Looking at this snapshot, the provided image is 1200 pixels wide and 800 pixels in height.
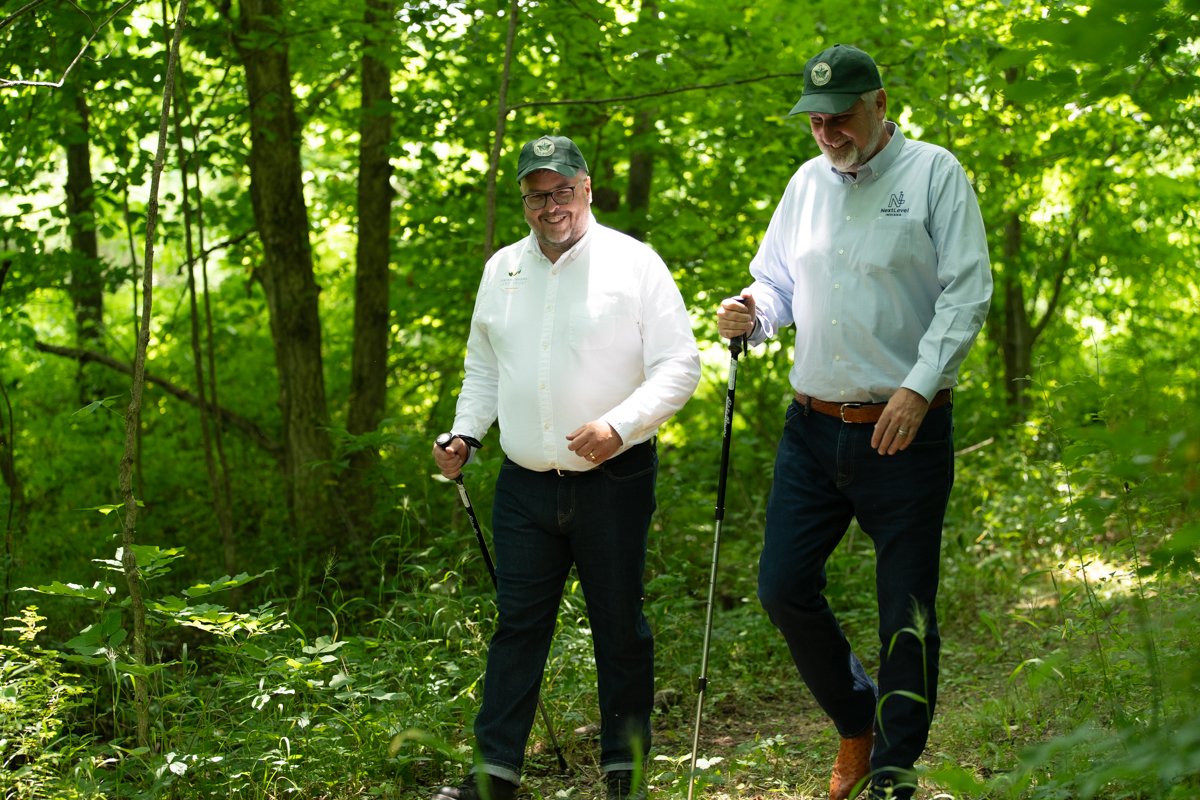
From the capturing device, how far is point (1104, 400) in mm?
3516

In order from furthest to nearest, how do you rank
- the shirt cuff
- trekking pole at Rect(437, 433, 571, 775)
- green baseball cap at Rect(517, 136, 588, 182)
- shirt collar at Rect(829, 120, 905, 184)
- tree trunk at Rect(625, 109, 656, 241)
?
tree trunk at Rect(625, 109, 656, 241)
trekking pole at Rect(437, 433, 571, 775)
green baseball cap at Rect(517, 136, 588, 182)
shirt collar at Rect(829, 120, 905, 184)
the shirt cuff

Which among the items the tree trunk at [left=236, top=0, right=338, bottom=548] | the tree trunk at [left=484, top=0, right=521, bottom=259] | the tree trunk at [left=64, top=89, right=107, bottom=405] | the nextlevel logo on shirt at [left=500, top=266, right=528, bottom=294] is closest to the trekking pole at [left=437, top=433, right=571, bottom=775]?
the nextlevel logo on shirt at [left=500, top=266, right=528, bottom=294]

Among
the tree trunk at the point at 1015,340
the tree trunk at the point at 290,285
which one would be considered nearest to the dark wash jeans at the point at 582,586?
the tree trunk at the point at 290,285

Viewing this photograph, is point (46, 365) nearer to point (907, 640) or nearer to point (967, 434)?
point (967, 434)

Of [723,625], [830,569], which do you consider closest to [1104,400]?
[723,625]

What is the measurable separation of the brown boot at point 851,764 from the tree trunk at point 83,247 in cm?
535

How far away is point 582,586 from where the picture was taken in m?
3.75

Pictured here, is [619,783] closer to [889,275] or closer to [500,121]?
[889,275]

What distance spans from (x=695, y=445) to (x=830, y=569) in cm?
178

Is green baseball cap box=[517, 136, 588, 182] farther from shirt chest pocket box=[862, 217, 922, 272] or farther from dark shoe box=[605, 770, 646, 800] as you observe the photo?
dark shoe box=[605, 770, 646, 800]

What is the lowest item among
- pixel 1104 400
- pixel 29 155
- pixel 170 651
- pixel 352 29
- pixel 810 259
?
pixel 170 651

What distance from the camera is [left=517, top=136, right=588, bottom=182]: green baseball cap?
364 cm

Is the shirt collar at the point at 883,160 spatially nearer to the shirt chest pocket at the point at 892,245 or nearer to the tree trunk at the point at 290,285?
the shirt chest pocket at the point at 892,245

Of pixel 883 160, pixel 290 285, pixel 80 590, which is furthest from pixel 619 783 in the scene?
pixel 290 285
